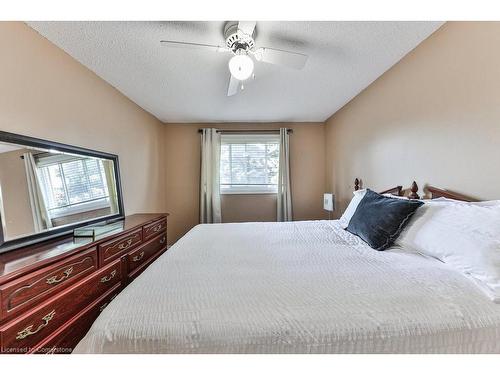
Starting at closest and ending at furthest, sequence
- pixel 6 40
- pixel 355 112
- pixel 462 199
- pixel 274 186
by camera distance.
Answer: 1. pixel 6 40
2. pixel 462 199
3. pixel 355 112
4. pixel 274 186

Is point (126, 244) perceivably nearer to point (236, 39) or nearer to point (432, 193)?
point (236, 39)

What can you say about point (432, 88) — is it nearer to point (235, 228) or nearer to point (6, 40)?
point (235, 228)

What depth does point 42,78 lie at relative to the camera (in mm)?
1594

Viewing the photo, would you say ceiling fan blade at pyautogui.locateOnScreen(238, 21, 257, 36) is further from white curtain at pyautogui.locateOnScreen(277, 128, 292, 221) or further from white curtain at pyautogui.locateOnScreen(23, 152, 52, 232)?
white curtain at pyautogui.locateOnScreen(277, 128, 292, 221)

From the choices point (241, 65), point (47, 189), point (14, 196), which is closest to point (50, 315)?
point (14, 196)

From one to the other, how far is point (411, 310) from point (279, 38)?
178 centimetres

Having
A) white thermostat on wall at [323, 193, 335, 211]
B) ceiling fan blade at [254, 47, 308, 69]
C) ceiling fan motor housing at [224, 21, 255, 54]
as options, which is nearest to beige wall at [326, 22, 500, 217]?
white thermostat on wall at [323, 193, 335, 211]

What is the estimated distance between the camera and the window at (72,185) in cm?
159

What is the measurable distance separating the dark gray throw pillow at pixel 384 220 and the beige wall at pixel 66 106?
2.38m

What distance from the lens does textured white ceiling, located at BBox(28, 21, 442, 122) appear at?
5.01 feet

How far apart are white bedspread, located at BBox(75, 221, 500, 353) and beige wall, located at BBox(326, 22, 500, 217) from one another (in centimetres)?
78

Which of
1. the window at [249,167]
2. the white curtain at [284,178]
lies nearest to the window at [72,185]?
the window at [249,167]

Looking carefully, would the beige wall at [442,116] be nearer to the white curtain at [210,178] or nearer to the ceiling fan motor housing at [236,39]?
the ceiling fan motor housing at [236,39]
